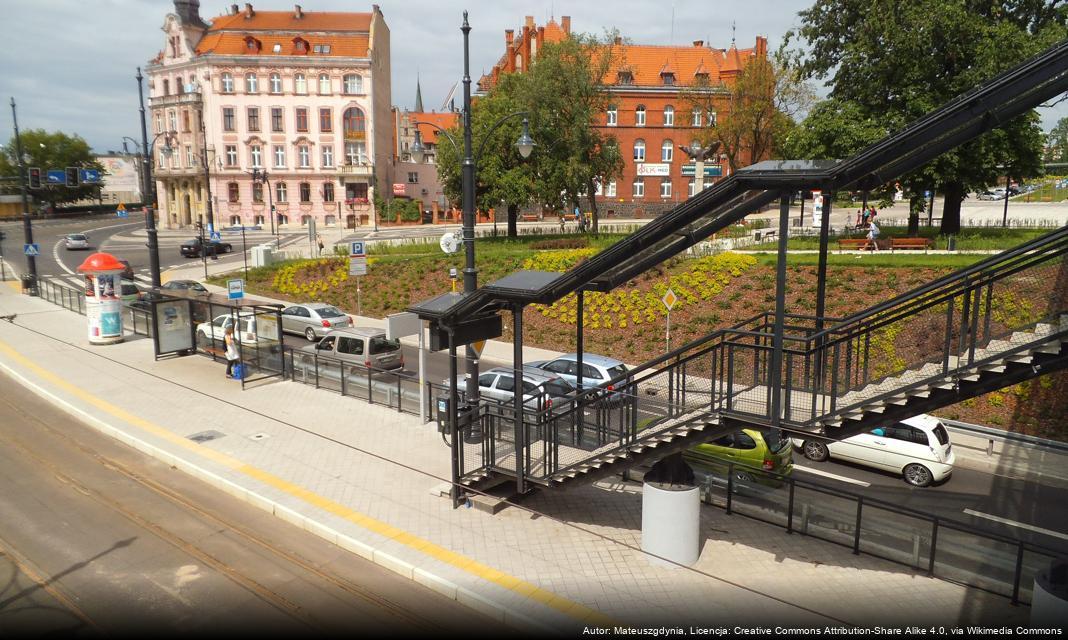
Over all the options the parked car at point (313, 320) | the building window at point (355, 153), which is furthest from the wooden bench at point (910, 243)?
the building window at point (355, 153)

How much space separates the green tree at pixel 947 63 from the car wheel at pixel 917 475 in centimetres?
1798

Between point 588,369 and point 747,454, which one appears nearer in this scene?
point 747,454

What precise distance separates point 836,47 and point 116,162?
108 meters

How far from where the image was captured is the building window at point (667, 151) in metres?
63.6

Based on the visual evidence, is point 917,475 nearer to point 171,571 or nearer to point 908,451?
point 908,451

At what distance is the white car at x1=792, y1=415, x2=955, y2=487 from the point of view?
41.2 ft

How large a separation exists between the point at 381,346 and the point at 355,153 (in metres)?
52.3

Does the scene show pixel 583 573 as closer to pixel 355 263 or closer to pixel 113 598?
pixel 113 598

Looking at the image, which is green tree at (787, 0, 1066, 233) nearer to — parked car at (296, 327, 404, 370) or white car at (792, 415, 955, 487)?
white car at (792, 415, 955, 487)

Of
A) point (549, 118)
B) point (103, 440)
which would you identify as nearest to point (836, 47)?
point (549, 118)

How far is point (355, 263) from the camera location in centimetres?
2553

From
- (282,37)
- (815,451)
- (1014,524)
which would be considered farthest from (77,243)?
(1014,524)

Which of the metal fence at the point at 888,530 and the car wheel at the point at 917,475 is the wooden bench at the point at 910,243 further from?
the metal fence at the point at 888,530

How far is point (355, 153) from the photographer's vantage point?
67875mm
